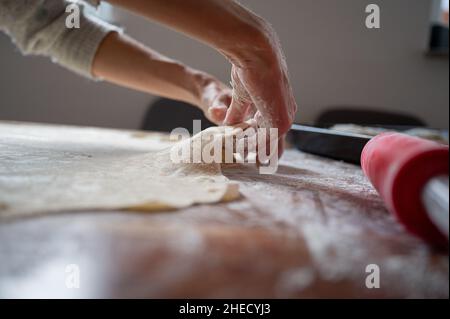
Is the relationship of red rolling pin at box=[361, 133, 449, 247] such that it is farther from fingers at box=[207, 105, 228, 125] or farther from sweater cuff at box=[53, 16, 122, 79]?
sweater cuff at box=[53, 16, 122, 79]

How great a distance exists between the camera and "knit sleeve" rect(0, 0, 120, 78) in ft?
3.18

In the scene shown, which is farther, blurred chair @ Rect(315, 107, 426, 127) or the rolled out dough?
blurred chair @ Rect(315, 107, 426, 127)

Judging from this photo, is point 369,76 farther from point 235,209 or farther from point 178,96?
point 235,209

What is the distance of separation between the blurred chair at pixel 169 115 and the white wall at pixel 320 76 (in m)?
0.10

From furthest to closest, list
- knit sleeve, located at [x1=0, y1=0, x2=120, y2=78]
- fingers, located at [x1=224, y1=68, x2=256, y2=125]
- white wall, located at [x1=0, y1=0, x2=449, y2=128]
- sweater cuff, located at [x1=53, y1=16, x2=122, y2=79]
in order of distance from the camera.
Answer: white wall, located at [x1=0, y1=0, x2=449, y2=128]
sweater cuff, located at [x1=53, y1=16, x2=122, y2=79]
knit sleeve, located at [x1=0, y1=0, x2=120, y2=78]
fingers, located at [x1=224, y1=68, x2=256, y2=125]

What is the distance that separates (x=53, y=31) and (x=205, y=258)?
979mm

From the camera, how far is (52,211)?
323 mm

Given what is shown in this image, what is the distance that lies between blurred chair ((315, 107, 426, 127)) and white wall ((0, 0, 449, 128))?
0.05 m

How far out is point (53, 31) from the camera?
104 centimetres

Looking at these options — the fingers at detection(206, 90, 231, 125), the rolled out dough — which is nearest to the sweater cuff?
the fingers at detection(206, 90, 231, 125)

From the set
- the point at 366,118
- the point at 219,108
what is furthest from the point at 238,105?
the point at 366,118

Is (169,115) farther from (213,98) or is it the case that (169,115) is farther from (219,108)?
(219,108)

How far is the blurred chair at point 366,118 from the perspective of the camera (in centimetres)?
218
